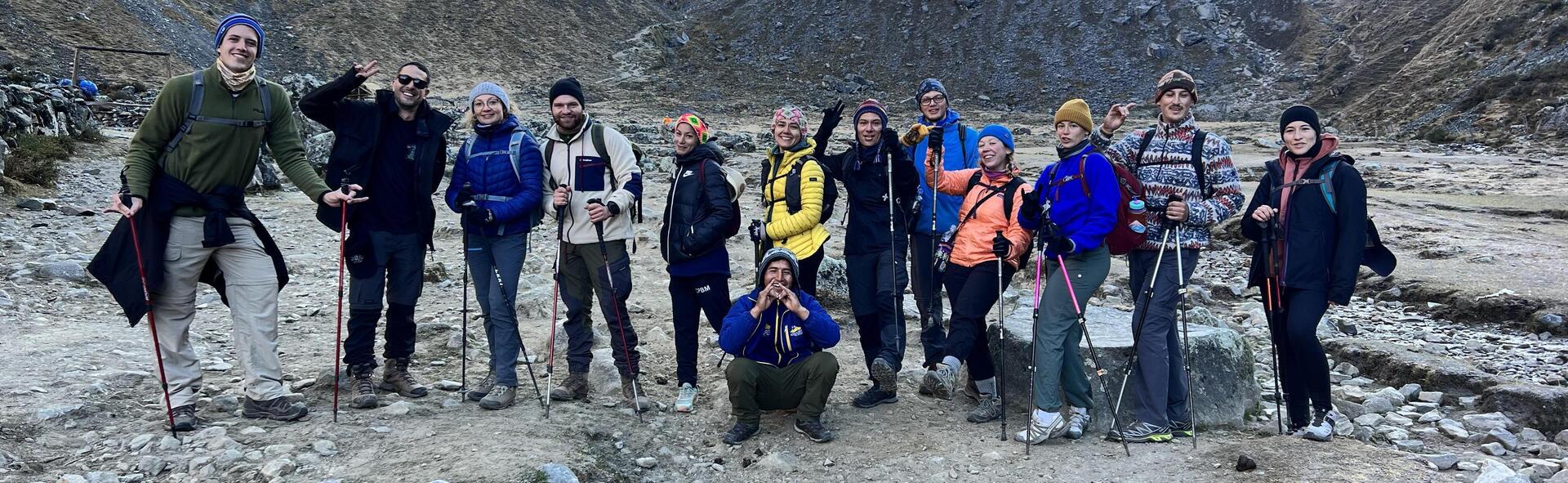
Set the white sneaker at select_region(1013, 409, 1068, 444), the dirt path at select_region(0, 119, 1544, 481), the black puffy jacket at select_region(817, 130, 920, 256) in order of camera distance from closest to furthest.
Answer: the dirt path at select_region(0, 119, 1544, 481), the white sneaker at select_region(1013, 409, 1068, 444), the black puffy jacket at select_region(817, 130, 920, 256)

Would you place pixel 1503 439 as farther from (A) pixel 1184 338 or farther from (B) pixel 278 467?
(B) pixel 278 467

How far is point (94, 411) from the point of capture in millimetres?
5355

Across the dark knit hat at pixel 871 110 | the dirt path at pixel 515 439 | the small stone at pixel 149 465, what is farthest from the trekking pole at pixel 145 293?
the dark knit hat at pixel 871 110

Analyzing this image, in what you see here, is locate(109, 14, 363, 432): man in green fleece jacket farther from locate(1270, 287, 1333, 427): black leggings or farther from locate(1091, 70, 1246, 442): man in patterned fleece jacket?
locate(1270, 287, 1333, 427): black leggings

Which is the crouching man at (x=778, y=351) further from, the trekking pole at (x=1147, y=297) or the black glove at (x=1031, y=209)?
the trekking pole at (x=1147, y=297)

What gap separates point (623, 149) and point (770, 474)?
7.45ft

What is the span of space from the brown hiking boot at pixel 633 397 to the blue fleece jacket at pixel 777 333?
780 millimetres

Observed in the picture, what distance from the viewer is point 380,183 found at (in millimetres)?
5793

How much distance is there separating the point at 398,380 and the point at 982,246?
154 inches

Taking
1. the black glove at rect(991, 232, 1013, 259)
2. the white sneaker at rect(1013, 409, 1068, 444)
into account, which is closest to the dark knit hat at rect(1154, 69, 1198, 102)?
the black glove at rect(991, 232, 1013, 259)

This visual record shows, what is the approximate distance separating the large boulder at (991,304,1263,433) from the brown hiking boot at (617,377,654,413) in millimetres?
2423

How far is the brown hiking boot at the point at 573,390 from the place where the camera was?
6.23m

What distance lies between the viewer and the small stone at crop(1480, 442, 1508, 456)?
552cm

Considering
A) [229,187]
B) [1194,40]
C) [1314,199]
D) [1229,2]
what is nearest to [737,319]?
[229,187]
